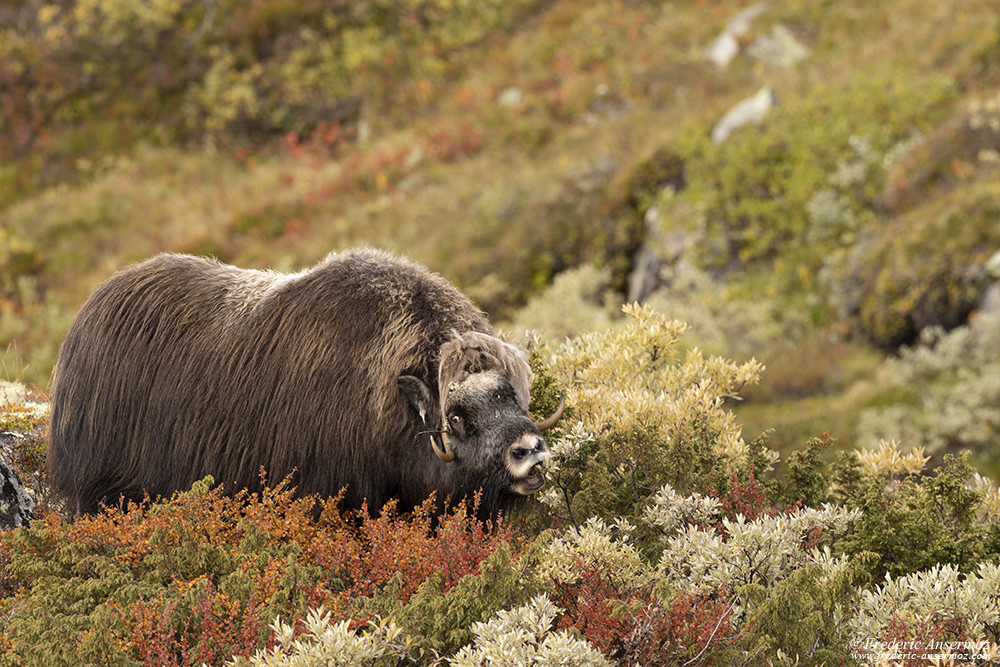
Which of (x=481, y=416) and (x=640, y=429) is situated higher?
(x=481, y=416)

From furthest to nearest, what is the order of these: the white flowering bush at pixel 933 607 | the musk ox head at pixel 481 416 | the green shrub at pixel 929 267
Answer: the green shrub at pixel 929 267, the musk ox head at pixel 481 416, the white flowering bush at pixel 933 607

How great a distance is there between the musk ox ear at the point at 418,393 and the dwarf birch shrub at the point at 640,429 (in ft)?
2.75

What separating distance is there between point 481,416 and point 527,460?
398 millimetres

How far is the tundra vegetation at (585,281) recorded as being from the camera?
4.04 metres

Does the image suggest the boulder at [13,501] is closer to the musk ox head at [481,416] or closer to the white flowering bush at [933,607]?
the musk ox head at [481,416]

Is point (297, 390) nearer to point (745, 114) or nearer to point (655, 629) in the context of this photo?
point (655, 629)

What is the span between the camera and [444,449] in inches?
212

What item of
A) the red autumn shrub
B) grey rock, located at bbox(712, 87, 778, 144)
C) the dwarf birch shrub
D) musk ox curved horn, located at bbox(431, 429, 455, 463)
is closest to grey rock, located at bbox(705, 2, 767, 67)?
grey rock, located at bbox(712, 87, 778, 144)

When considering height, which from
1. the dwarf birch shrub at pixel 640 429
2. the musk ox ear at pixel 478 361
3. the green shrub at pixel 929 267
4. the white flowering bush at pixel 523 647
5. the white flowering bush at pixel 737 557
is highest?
the musk ox ear at pixel 478 361

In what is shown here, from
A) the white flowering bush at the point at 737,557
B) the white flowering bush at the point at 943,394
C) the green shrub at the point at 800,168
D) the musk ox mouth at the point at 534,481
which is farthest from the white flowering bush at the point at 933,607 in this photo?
the green shrub at the point at 800,168

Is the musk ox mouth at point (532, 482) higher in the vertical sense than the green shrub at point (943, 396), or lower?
higher

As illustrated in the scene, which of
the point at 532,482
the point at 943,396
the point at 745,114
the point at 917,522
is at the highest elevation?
the point at 532,482

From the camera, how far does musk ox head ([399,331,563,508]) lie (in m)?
5.17

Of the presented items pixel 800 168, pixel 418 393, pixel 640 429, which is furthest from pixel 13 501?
pixel 800 168
